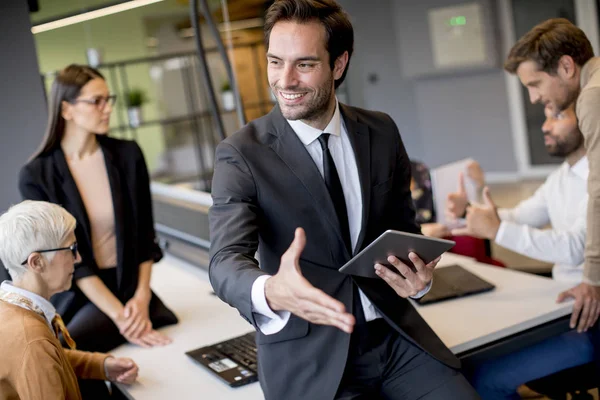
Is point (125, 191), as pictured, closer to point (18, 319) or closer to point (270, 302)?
point (18, 319)

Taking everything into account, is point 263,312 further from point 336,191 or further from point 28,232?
point 28,232

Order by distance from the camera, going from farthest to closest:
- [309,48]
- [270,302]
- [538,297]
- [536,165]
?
[536,165] < [538,297] < [309,48] < [270,302]

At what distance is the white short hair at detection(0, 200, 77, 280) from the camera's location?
2045 mm

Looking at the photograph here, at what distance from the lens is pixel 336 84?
6.74 feet

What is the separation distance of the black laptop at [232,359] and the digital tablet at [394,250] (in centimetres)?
58

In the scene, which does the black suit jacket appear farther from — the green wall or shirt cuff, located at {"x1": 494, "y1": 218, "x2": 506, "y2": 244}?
the green wall

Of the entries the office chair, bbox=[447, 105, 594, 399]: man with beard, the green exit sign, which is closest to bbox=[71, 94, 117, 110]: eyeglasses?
bbox=[447, 105, 594, 399]: man with beard

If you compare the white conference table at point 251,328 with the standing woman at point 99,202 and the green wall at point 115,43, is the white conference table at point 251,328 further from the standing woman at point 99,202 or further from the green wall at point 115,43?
the green wall at point 115,43

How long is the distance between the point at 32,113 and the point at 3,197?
0.39 metres

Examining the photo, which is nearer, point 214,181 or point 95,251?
point 214,181

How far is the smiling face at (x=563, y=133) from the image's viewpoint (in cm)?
259

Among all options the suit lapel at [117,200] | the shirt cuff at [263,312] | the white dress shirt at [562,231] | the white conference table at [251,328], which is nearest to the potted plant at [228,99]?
the suit lapel at [117,200]

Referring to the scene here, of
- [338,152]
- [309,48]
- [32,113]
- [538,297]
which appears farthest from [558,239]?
[32,113]

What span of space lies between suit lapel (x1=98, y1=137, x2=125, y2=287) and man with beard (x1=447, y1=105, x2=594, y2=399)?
48.1 inches
